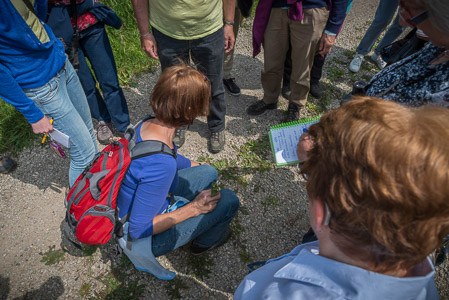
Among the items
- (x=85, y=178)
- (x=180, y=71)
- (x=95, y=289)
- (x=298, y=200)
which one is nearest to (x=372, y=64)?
A: (x=298, y=200)

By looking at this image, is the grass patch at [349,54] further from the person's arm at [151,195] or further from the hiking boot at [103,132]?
the person's arm at [151,195]

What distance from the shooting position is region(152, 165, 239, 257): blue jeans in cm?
198

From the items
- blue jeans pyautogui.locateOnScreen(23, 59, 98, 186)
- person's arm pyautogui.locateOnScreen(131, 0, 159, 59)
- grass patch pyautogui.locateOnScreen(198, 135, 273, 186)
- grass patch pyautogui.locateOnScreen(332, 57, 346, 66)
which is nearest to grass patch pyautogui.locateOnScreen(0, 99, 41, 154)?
blue jeans pyautogui.locateOnScreen(23, 59, 98, 186)

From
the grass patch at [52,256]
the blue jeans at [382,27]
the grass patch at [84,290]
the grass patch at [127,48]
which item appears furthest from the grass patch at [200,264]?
the blue jeans at [382,27]

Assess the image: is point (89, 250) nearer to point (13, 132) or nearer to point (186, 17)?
point (13, 132)

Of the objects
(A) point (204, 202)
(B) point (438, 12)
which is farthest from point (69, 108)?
(B) point (438, 12)

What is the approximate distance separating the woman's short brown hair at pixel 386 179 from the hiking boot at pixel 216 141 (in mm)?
2484

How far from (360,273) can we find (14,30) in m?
2.34

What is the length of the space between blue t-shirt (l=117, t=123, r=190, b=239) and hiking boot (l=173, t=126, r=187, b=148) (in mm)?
1581

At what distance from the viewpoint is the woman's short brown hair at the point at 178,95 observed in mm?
1770

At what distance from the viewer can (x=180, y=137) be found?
339cm

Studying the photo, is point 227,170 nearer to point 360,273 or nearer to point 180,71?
point 180,71

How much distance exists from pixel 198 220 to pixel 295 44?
6.98ft

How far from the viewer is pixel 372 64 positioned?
14.6ft
